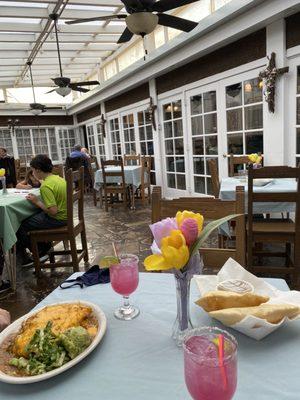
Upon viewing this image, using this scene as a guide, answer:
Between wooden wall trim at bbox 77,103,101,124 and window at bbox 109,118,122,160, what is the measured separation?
1010 millimetres

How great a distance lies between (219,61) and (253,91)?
2.91 feet

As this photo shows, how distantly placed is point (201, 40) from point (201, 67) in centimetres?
56

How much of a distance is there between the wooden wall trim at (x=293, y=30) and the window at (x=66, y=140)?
9.81m

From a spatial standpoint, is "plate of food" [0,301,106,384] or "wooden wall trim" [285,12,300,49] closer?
"plate of food" [0,301,106,384]

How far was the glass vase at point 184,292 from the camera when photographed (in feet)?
2.29

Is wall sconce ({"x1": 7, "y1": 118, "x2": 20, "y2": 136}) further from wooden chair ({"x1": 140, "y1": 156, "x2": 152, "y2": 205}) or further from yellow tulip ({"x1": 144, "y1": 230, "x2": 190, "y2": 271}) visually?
yellow tulip ({"x1": 144, "y1": 230, "x2": 190, "y2": 271})

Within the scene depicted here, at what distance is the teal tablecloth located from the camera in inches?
99.6

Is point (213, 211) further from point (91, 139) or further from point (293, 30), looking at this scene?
point (91, 139)

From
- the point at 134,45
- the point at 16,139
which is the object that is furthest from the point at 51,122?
the point at 134,45

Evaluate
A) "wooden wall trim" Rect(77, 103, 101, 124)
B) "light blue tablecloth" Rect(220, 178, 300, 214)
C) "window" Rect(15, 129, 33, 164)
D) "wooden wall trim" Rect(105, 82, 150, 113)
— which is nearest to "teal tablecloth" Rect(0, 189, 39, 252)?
"light blue tablecloth" Rect(220, 178, 300, 214)

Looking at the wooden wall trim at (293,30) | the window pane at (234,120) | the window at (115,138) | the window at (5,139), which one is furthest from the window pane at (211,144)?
the window at (5,139)

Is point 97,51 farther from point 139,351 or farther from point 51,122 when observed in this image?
point 139,351

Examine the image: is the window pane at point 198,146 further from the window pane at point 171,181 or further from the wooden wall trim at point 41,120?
the wooden wall trim at point 41,120

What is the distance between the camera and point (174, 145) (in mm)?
6262
